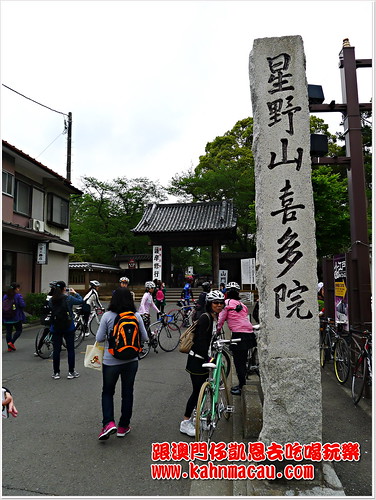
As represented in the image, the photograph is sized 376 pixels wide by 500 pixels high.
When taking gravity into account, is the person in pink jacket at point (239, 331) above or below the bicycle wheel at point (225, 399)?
above

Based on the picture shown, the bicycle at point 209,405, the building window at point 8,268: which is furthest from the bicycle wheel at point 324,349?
the building window at point 8,268

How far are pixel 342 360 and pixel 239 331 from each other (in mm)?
2277

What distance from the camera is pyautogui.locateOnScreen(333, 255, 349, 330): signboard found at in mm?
6820

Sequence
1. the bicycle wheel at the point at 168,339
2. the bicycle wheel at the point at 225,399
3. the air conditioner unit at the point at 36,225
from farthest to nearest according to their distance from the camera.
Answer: the air conditioner unit at the point at 36,225, the bicycle wheel at the point at 168,339, the bicycle wheel at the point at 225,399

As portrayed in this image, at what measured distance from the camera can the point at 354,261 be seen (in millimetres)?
6172

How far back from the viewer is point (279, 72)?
3.87m

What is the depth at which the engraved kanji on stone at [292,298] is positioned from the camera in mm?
3527

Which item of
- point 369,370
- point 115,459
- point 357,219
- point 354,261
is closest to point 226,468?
point 115,459

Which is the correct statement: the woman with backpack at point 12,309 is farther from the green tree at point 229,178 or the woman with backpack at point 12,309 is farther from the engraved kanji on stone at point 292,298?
the green tree at point 229,178

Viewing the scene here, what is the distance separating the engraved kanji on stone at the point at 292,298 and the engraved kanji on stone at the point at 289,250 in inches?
6.0

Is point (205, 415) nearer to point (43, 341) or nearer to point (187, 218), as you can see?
point (43, 341)

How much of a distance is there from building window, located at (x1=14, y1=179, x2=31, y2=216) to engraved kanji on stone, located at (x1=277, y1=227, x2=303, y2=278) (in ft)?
48.2

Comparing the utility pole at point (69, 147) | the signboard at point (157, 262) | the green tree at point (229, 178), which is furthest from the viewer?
the green tree at point (229, 178)

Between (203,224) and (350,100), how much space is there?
62.0ft
